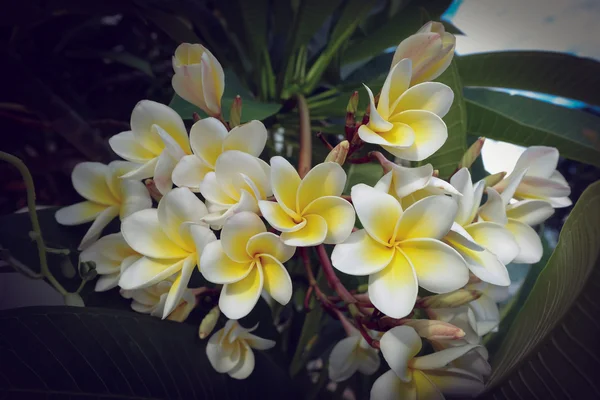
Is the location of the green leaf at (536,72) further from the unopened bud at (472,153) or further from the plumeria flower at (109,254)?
the plumeria flower at (109,254)

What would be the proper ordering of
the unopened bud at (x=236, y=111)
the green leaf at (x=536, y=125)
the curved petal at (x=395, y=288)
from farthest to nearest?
the green leaf at (x=536, y=125) → the unopened bud at (x=236, y=111) → the curved petal at (x=395, y=288)

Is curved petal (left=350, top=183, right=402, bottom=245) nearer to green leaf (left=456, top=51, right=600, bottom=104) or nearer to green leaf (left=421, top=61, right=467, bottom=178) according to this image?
green leaf (left=421, top=61, right=467, bottom=178)

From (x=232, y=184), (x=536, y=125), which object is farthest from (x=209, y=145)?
(x=536, y=125)

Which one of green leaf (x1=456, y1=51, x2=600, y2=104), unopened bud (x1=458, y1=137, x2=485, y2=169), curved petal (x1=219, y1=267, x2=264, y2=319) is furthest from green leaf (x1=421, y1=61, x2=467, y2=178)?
curved petal (x1=219, y1=267, x2=264, y2=319)

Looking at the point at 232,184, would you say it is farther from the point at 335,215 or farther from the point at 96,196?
the point at 96,196

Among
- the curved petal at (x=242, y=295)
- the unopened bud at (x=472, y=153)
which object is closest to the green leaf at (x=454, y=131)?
the unopened bud at (x=472, y=153)

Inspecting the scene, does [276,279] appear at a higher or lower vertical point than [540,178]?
lower
